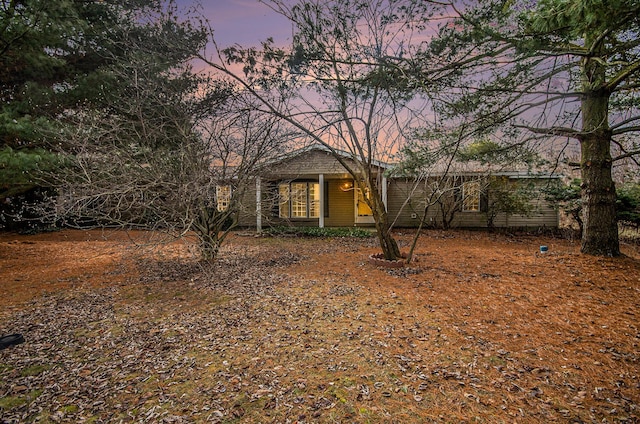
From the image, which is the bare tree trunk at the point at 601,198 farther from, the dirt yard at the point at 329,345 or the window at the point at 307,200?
the window at the point at 307,200

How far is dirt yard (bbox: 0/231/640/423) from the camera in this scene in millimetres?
2670

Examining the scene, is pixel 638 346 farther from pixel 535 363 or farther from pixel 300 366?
pixel 300 366

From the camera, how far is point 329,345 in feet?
12.3

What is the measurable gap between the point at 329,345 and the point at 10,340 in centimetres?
396

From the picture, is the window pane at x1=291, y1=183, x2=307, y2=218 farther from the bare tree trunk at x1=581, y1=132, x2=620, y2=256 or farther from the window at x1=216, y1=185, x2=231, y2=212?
the bare tree trunk at x1=581, y1=132, x2=620, y2=256

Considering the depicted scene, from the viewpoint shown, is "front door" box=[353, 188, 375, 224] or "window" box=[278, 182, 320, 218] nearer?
"front door" box=[353, 188, 375, 224]

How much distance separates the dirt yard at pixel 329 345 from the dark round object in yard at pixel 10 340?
0.29 feet

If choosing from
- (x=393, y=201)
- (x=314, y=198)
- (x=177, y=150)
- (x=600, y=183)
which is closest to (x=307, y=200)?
(x=314, y=198)

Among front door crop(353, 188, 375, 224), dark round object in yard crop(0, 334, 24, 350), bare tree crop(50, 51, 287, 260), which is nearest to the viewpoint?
dark round object in yard crop(0, 334, 24, 350)

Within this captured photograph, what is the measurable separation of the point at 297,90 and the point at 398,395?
19.9ft

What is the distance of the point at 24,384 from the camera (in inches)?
122

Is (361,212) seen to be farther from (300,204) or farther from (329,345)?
(329,345)

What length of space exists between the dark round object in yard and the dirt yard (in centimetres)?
9

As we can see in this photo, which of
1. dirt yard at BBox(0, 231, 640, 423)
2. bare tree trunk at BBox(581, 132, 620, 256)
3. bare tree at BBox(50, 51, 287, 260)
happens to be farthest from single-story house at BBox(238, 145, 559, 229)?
dirt yard at BBox(0, 231, 640, 423)
